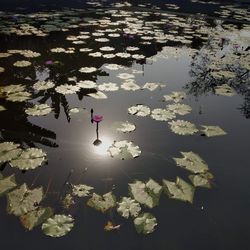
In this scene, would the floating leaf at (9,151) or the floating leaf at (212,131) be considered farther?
the floating leaf at (212,131)

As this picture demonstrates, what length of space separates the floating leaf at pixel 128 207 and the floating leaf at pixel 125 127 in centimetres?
123

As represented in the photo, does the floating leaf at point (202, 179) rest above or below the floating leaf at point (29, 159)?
below

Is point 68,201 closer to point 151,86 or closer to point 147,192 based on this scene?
point 147,192

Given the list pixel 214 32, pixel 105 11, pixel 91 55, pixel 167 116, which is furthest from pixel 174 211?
pixel 105 11

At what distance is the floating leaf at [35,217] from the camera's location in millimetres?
2354

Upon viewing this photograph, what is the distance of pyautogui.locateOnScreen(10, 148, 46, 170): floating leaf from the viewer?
2984mm

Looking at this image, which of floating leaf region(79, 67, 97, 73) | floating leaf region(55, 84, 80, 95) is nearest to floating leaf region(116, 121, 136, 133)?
floating leaf region(55, 84, 80, 95)

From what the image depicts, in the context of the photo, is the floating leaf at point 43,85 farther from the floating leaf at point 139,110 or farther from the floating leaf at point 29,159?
the floating leaf at point 29,159

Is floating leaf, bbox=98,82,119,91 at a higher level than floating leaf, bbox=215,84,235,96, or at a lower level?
higher

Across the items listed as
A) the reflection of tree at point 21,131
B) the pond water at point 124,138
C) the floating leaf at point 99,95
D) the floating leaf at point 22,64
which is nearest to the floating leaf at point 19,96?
the pond water at point 124,138

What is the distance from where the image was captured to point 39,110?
13.4ft

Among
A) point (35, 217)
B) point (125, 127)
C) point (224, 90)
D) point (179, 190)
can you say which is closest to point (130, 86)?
point (125, 127)

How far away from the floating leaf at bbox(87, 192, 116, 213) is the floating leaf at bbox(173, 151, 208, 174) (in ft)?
3.06

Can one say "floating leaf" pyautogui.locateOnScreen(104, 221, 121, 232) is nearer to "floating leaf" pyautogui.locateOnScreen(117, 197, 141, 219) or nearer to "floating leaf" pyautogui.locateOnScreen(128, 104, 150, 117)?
"floating leaf" pyautogui.locateOnScreen(117, 197, 141, 219)
